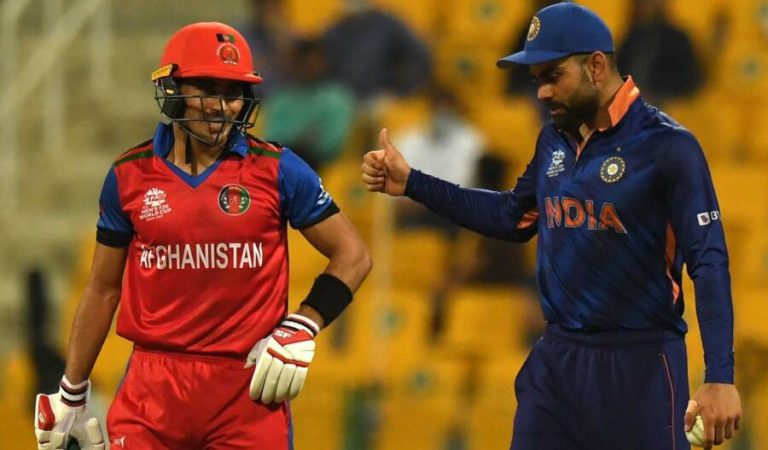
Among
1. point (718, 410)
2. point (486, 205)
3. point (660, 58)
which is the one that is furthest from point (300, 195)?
point (660, 58)

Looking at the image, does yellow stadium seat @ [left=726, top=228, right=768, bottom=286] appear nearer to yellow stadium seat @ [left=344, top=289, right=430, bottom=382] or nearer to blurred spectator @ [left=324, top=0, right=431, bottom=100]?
yellow stadium seat @ [left=344, top=289, right=430, bottom=382]

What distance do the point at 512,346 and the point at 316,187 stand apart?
3.79m

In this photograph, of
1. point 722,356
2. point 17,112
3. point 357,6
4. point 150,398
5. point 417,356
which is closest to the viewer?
point 722,356

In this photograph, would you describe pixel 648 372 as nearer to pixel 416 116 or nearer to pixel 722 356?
pixel 722 356

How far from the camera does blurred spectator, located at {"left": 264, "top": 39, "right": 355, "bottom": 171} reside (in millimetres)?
9562

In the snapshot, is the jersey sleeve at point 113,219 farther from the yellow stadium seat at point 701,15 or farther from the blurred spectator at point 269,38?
the yellow stadium seat at point 701,15

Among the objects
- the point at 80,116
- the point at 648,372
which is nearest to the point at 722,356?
the point at 648,372

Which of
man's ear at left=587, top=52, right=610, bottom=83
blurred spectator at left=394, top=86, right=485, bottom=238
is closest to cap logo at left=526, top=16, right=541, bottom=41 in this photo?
man's ear at left=587, top=52, right=610, bottom=83

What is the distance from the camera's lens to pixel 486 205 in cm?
545

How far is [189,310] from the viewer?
4934 millimetres

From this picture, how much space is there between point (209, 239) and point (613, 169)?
1213 millimetres

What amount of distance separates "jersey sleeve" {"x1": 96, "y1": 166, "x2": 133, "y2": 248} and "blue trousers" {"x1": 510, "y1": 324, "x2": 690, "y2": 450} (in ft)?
4.48

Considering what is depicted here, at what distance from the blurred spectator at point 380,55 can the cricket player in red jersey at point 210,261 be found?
4771 mm

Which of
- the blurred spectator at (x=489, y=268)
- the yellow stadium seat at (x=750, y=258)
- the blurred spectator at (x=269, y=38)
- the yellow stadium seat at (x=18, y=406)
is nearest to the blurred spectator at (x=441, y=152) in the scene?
the blurred spectator at (x=489, y=268)
